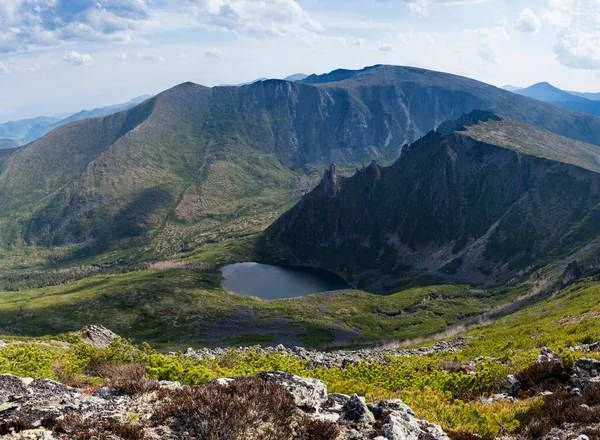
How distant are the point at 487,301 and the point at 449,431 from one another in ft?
606

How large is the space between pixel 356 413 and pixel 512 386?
1537 centimetres

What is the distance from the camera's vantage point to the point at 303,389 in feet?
57.4

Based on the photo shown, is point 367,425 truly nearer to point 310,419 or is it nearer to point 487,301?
point 310,419

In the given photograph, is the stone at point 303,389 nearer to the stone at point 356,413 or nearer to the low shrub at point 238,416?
the stone at point 356,413

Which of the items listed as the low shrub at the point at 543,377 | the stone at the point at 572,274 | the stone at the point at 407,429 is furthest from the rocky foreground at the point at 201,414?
the stone at the point at 572,274

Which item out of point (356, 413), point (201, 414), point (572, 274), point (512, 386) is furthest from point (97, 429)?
point (572, 274)

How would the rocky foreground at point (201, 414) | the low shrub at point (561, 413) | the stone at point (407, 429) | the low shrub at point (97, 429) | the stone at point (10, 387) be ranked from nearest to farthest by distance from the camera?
the low shrub at point (97, 429) < the rocky foreground at point (201, 414) < the stone at point (407, 429) < the stone at point (10, 387) < the low shrub at point (561, 413)

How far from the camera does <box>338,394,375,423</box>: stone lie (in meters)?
15.7

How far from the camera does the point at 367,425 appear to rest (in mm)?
15469

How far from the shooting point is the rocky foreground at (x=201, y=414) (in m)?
12.9

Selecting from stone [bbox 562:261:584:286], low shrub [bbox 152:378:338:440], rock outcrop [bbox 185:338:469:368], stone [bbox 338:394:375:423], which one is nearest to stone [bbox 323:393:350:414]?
stone [bbox 338:394:375:423]

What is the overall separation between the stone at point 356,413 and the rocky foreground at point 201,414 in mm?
37

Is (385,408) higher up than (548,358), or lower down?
higher up

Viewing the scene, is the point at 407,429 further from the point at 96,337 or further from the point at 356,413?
the point at 96,337
